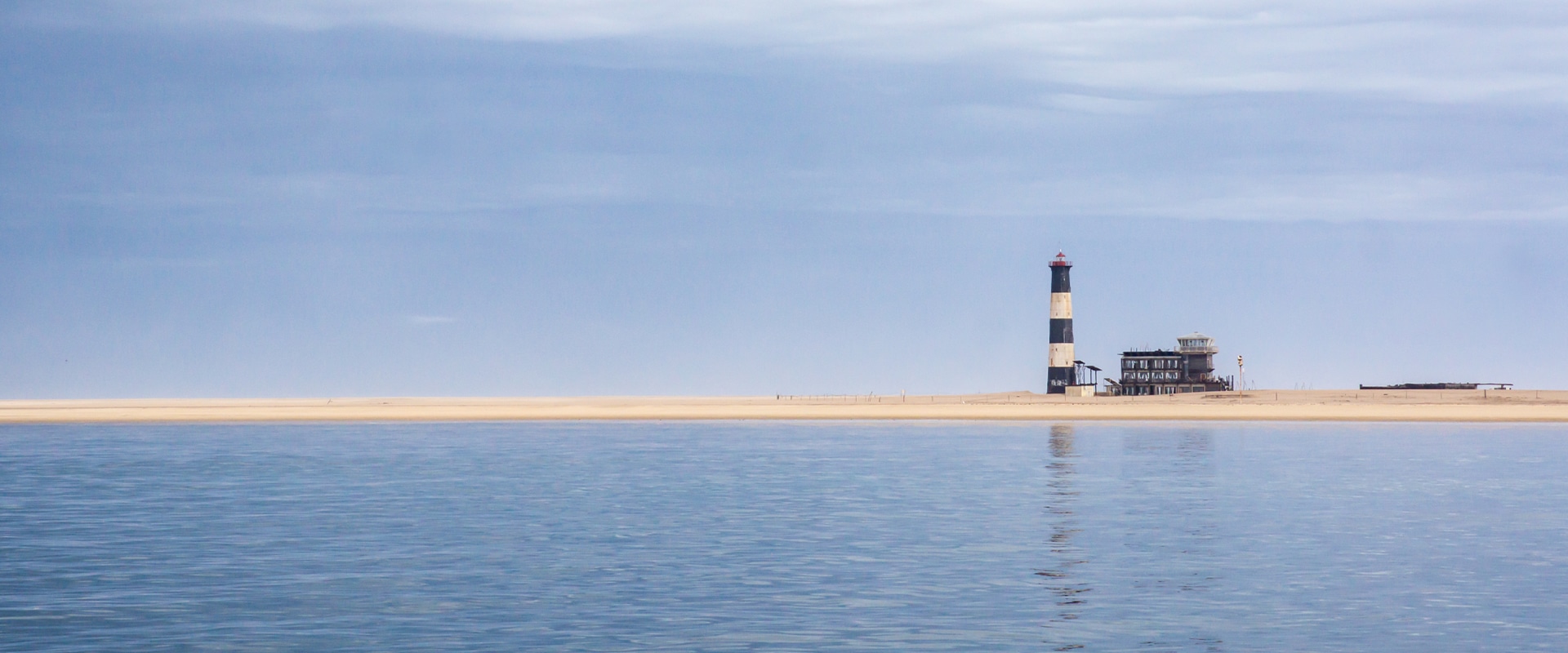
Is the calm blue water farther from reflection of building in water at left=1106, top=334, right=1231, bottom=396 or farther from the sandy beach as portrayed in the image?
reflection of building in water at left=1106, top=334, right=1231, bottom=396

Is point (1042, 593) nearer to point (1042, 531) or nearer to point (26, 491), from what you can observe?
point (1042, 531)

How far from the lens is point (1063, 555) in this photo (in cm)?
2552

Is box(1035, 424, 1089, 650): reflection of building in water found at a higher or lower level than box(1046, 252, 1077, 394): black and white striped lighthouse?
lower

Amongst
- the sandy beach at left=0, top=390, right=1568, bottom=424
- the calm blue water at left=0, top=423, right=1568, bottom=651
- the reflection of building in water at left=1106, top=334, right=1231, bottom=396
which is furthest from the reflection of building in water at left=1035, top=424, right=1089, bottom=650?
the reflection of building in water at left=1106, top=334, right=1231, bottom=396

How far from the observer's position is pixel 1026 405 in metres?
107

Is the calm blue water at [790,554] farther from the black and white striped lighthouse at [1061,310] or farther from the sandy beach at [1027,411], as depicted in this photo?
the black and white striped lighthouse at [1061,310]

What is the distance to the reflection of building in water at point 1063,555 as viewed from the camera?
1969 centimetres

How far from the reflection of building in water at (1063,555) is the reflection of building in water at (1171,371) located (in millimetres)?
61846

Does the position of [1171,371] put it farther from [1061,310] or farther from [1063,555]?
[1063,555]

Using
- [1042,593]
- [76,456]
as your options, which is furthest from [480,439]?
[1042,593]

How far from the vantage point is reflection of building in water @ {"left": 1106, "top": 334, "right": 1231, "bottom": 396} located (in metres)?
109

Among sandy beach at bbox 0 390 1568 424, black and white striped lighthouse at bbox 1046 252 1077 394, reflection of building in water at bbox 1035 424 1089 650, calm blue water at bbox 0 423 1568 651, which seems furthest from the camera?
black and white striped lighthouse at bbox 1046 252 1077 394

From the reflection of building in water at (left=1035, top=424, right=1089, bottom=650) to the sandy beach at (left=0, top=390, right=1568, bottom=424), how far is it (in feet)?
161

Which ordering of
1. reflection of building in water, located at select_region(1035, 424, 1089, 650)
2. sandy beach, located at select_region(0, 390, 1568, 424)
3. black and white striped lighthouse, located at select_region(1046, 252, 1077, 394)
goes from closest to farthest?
reflection of building in water, located at select_region(1035, 424, 1089, 650) → sandy beach, located at select_region(0, 390, 1568, 424) → black and white striped lighthouse, located at select_region(1046, 252, 1077, 394)
